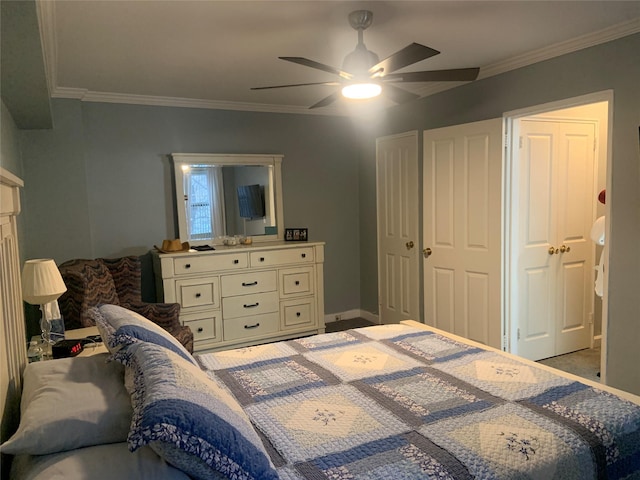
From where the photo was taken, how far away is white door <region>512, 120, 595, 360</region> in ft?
12.3

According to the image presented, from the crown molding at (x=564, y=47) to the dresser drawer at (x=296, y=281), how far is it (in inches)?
86.9

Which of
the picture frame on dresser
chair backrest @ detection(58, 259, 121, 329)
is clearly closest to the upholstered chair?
chair backrest @ detection(58, 259, 121, 329)

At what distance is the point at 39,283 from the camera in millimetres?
2141

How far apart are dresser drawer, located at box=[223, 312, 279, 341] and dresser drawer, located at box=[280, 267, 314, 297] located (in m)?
0.26

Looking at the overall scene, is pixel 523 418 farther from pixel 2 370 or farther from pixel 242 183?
pixel 242 183

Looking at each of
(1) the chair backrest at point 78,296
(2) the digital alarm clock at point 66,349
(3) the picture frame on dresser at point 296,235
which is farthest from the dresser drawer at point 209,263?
(2) the digital alarm clock at point 66,349

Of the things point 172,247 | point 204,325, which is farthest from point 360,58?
point 204,325

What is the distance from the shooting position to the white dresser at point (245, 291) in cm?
406

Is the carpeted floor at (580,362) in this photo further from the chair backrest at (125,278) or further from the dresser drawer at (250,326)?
the chair backrest at (125,278)

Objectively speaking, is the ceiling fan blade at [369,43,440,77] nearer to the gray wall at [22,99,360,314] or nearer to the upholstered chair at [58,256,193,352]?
the upholstered chair at [58,256,193,352]

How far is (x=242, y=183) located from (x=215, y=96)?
2.96ft

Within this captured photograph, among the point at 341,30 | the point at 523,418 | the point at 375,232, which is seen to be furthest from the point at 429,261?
the point at 523,418

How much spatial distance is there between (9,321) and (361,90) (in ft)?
6.34

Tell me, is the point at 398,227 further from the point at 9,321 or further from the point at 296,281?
the point at 9,321
